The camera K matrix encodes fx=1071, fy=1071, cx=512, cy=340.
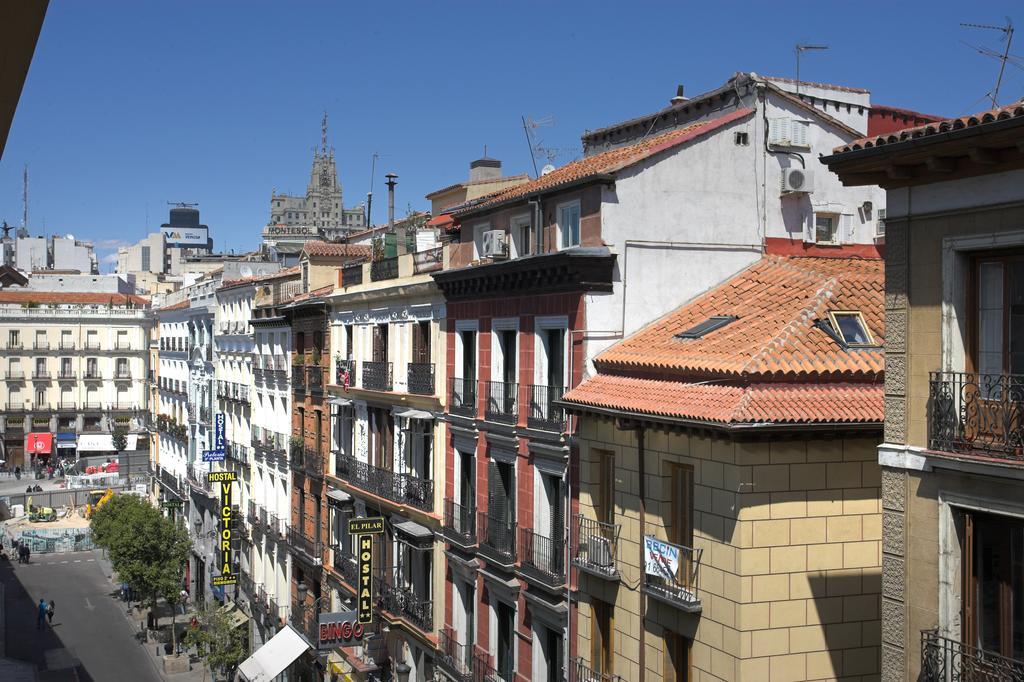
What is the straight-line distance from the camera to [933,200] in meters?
12.2

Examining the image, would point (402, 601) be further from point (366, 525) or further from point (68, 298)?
point (68, 298)

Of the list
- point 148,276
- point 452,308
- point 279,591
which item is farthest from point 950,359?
point 148,276

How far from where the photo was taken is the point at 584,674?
2081 centimetres

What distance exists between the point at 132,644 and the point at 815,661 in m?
43.5

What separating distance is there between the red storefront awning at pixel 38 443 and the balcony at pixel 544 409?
91789 mm

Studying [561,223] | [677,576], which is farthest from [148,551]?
[677,576]

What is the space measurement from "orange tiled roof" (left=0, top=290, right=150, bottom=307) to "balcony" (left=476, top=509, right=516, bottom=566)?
89.4 m

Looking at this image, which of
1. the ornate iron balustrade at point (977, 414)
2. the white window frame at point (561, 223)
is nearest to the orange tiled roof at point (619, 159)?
the white window frame at point (561, 223)

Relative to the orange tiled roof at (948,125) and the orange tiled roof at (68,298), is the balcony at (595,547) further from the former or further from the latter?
the orange tiled roof at (68,298)

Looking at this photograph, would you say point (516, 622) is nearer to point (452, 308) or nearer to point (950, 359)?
point (452, 308)

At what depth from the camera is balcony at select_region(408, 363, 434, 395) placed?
29.5m

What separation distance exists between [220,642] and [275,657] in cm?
682

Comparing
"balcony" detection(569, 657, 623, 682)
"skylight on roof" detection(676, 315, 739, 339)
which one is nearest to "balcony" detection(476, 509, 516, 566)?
"balcony" detection(569, 657, 623, 682)

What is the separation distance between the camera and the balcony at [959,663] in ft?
36.6
